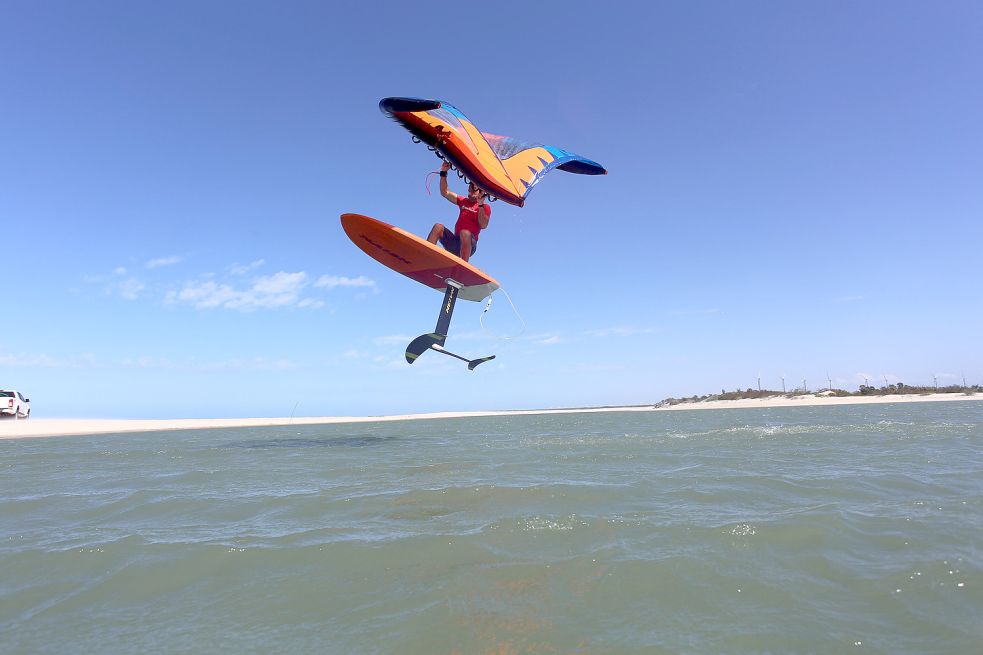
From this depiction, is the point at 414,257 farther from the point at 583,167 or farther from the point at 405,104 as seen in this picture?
the point at 583,167

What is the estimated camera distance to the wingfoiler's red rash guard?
1398cm

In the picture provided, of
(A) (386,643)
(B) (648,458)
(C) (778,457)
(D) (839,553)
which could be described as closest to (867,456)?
(C) (778,457)

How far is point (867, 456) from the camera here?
8961mm

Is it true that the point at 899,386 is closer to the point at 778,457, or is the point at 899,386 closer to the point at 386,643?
the point at 778,457

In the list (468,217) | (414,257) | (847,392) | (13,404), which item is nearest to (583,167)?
(468,217)

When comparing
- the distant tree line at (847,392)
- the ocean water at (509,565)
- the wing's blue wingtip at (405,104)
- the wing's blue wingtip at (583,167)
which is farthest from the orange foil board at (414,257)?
the distant tree line at (847,392)

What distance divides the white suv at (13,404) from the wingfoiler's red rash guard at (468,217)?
2810 cm

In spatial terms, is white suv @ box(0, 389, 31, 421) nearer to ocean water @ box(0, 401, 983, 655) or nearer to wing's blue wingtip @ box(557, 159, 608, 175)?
ocean water @ box(0, 401, 983, 655)

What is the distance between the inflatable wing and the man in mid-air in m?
0.93

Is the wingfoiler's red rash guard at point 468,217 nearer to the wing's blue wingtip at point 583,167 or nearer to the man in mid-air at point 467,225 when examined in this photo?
the man in mid-air at point 467,225

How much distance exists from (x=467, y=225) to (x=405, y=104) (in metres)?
3.96

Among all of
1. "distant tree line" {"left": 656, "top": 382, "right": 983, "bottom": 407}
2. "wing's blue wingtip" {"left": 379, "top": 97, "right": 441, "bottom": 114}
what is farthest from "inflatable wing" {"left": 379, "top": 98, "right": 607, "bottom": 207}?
"distant tree line" {"left": 656, "top": 382, "right": 983, "bottom": 407}

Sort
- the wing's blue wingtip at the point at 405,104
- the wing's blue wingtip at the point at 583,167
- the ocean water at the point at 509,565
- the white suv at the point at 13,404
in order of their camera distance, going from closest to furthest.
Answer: the ocean water at the point at 509,565, the wing's blue wingtip at the point at 405,104, the wing's blue wingtip at the point at 583,167, the white suv at the point at 13,404

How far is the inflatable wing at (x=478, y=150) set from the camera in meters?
11.4
